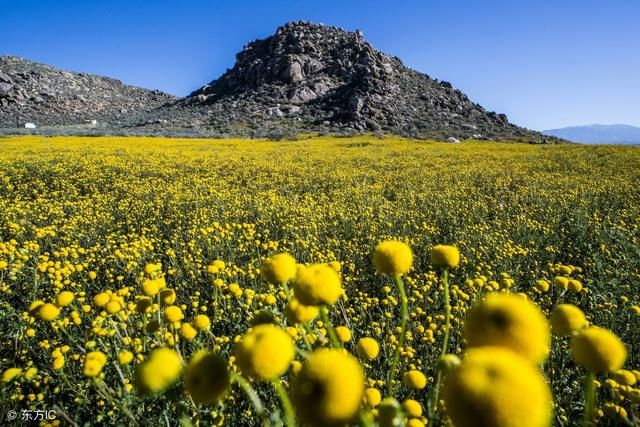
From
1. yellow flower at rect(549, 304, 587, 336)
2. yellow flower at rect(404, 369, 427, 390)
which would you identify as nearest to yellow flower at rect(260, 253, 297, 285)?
yellow flower at rect(404, 369, 427, 390)

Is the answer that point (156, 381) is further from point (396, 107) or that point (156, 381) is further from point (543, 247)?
point (396, 107)

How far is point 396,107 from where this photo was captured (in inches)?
2960

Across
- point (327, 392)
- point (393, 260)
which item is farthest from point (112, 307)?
point (327, 392)

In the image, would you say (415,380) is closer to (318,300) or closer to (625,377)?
(318,300)

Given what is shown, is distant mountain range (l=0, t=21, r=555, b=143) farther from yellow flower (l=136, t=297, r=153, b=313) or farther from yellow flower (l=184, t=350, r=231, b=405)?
yellow flower (l=184, t=350, r=231, b=405)

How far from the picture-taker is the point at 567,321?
1.28 meters

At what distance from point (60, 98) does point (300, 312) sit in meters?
112

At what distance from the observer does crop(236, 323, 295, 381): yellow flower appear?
0.98m

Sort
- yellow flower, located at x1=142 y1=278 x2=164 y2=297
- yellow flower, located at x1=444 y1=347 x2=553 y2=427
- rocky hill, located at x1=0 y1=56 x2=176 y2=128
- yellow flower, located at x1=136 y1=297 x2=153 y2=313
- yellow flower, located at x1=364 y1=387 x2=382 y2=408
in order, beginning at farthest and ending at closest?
1. rocky hill, located at x1=0 y1=56 x2=176 y2=128
2. yellow flower, located at x1=142 y1=278 x2=164 y2=297
3. yellow flower, located at x1=136 y1=297 x2=153 y2=313
4. yellow flower, located at x1=364 y1=387 x2=382 y2=408
5. yellow flower, located at x1=444 y1=347 x2=553 y2=427

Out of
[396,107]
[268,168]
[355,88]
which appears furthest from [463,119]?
[268,168]

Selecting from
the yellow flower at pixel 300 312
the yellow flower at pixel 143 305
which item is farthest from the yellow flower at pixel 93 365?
the yellow flower at pixel 300 312

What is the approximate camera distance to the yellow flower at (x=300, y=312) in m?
1.28

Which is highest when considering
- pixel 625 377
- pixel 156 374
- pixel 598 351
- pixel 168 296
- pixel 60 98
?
pixel 60 98

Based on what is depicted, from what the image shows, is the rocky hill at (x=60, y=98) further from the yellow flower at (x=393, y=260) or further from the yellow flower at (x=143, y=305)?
the yellow flower at (x=393, y=260)
